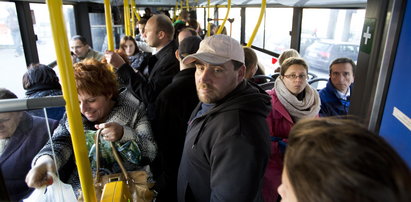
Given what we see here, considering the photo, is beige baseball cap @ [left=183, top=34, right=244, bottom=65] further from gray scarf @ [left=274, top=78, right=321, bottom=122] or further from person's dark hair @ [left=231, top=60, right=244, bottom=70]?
gray scarf @ [left=274, top=78, right=321, bottom=122]

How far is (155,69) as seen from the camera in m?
2.39

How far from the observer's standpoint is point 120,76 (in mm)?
2094

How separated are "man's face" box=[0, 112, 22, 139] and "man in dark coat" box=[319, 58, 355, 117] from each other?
2.37m

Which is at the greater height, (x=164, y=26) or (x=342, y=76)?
(x=164, y=26)

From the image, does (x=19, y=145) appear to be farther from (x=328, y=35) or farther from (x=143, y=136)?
(x=328, y=35)

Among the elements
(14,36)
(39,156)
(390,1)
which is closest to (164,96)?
(39,156)

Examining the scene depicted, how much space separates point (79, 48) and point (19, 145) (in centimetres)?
328

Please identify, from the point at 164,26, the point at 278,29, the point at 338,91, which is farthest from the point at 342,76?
the point at 278,29

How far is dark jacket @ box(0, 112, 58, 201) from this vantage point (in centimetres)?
83

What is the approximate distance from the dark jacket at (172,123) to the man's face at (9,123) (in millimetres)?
1074

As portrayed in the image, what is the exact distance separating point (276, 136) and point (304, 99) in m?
0.39

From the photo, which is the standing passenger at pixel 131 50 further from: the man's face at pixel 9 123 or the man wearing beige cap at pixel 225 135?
the man's face at pixel 9 123

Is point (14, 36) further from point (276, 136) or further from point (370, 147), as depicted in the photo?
point (370, 147)

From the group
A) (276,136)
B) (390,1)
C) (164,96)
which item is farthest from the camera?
(276,136)
